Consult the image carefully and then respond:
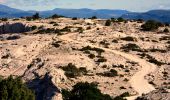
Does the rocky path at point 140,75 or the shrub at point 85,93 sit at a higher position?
the shrub at point 85,93

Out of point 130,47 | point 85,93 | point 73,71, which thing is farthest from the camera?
point 130,47

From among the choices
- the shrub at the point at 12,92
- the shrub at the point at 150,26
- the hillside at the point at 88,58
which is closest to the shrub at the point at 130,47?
the hillside at the point at 88,58

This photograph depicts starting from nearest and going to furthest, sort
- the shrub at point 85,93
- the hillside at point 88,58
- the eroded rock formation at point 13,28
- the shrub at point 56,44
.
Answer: the shrub at point 85,93, the hillside at point 88,58, the shrub at point 56,44, the eroded rock formation at point 13,28

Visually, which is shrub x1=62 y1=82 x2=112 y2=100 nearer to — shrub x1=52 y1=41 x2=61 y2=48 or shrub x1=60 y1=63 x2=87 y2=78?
shrub x1=60 y1=63 x2=87 y2=78

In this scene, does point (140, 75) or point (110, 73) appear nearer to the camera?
point (110, 73)

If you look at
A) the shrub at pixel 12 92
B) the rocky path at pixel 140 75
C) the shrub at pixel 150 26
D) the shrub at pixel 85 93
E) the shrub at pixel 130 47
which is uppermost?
the shrub at pixel 12 92

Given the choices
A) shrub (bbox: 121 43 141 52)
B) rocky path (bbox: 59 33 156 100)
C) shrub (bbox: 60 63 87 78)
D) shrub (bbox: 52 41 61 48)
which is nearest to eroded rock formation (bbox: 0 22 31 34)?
shrub (bbox: 52 41 61 48)

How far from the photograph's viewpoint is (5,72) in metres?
66.0

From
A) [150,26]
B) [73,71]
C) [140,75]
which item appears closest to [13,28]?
[150,26]

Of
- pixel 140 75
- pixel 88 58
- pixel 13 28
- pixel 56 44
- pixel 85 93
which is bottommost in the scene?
pixel 140 75

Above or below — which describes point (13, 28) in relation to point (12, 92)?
below

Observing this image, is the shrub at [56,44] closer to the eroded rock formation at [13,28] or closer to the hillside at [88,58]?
the hillside at [88,58]

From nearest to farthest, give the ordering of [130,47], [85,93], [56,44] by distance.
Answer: [85,93] → [56,44] → [130,47]

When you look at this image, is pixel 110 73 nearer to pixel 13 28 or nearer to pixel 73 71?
pixel 73 71
